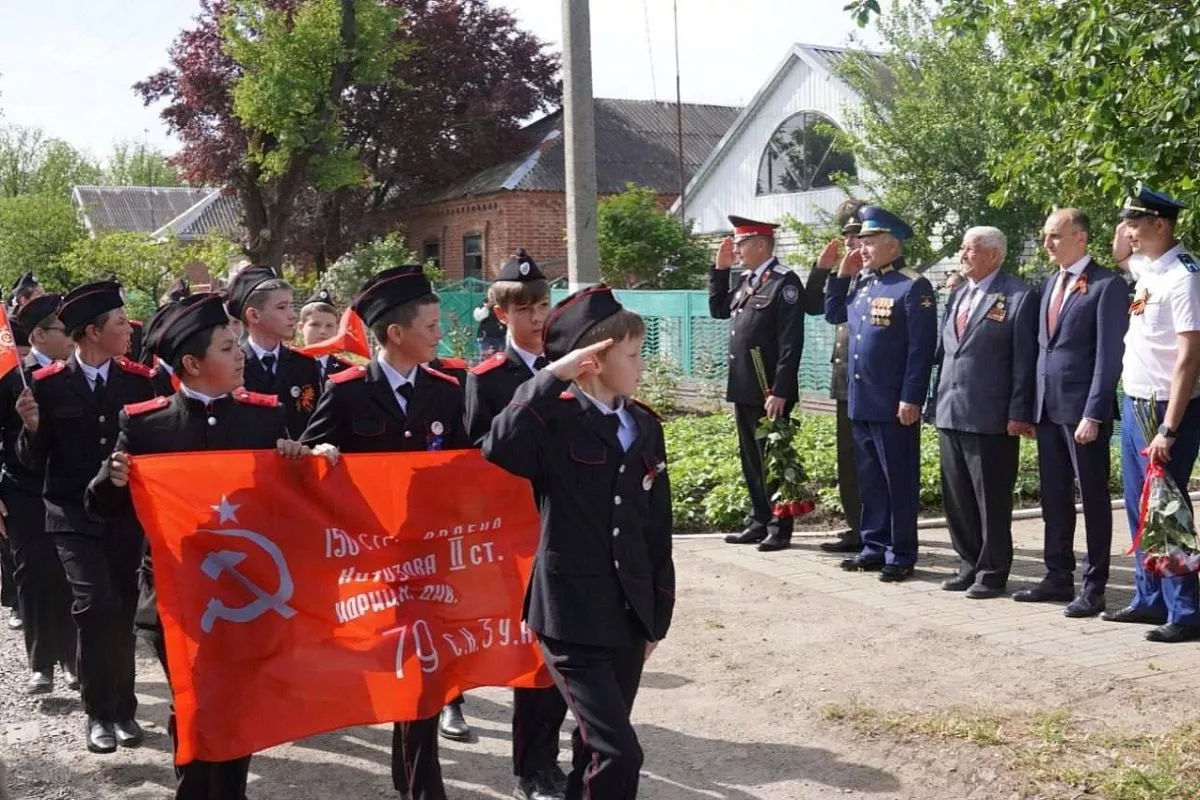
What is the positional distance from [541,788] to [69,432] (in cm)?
287

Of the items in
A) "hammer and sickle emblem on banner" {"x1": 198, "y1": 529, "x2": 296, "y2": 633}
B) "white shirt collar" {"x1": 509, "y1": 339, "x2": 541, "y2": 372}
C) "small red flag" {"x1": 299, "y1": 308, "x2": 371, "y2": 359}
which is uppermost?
"small red flag" {"x1": 299, "y1": 308, "x2": 371, "y2": 359}

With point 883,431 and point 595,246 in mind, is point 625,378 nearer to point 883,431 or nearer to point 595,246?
point 883,431

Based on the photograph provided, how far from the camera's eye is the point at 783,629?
7715 millimetres

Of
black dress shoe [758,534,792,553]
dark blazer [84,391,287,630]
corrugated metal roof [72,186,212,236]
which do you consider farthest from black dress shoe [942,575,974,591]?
corrugated metal roof [72,186,212,236]

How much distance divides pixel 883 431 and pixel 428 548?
4377mm

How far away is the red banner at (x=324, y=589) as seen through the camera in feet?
16.0

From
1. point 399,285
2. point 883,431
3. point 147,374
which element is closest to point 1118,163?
point 883,431

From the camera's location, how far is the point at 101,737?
6145mm

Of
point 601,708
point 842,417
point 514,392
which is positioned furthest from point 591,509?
point 842,417

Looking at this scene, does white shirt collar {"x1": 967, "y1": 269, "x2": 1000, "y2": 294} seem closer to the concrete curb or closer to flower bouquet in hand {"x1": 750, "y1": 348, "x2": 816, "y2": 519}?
flower bouquet in hand {"x1": 750, "y1": 348, "x2": 816, "y2": 519}

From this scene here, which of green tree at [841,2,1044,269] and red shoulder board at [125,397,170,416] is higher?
green tree at [841,2,1044,269]

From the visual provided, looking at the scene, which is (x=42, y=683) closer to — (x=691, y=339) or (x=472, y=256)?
(x=691, y=339)

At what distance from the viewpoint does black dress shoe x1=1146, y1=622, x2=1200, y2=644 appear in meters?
7.09

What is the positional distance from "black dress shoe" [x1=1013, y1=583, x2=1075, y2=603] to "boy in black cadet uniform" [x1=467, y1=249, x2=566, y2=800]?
12.3 ft
